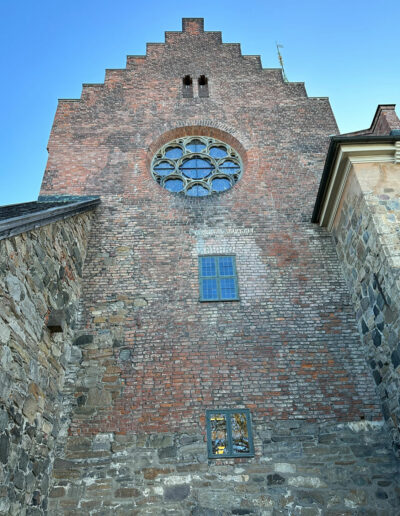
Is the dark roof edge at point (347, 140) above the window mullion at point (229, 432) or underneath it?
above

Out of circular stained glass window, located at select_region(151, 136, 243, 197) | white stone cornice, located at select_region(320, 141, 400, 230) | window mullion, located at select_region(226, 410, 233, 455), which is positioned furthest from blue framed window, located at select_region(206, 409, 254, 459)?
circular stained glass window, located at select_region(151, 136, 243, 197)

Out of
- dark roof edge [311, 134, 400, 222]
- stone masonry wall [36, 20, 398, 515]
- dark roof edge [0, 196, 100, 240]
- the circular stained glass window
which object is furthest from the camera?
the circular stained glass window

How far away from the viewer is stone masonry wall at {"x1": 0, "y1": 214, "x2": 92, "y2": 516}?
5.49 metres

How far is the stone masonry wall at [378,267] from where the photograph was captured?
22.1ft

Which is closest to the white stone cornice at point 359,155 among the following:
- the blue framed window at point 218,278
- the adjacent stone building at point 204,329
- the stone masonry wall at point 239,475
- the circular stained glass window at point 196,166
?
the adjacent stone building at point 204,329

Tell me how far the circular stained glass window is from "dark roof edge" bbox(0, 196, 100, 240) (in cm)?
215

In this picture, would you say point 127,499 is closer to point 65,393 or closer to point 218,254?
point 65,393

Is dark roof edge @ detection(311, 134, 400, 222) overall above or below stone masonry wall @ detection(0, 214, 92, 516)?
above

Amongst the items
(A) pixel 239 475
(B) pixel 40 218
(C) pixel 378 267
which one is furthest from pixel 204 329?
(B) pixel 40 218

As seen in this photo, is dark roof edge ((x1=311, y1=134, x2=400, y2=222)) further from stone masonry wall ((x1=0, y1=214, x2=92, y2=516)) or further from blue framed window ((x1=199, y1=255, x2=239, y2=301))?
stone masonry wall ((x1=0, y1=214, x2=92, y2=516))

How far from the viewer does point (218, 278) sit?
8758mm

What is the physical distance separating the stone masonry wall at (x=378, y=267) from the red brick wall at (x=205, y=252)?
14.6 inches

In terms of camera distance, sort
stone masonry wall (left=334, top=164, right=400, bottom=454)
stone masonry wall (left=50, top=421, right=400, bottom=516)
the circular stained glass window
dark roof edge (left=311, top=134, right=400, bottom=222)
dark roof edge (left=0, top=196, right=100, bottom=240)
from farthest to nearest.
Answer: the circular stained glass window, dark roof edge (left=311, top=134, right=400, bottom=222), stone masonry wall (left=334, top=164, right=400, bottom=454), stone masonry wall (left=50, top=421, right=400, bottom=516), dark roof edge (left=0, top=196, right=100, bottom=240)

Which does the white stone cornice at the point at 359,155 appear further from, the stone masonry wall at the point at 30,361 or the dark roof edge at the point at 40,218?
the stone masonry wall at the point at 30,361
